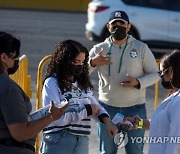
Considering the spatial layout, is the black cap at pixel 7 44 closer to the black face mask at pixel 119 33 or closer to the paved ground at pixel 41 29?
the black face mask at pixel 119 33

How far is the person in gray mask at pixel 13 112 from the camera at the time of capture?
4.36m

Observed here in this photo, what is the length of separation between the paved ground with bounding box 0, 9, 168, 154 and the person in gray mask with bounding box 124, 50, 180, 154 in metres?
6.11

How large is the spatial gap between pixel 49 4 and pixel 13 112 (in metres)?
26.5

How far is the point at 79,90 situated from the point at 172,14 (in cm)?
1058

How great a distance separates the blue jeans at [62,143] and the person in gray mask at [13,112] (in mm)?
819

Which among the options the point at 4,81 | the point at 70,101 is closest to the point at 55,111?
the point at 4,81

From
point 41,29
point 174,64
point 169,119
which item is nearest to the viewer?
point 169,119

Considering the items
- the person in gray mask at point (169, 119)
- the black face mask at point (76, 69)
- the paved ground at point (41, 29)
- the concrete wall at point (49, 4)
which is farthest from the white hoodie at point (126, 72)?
the concrete wall at point (49, 4)

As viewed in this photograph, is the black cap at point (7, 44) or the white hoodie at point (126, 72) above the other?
the black cap at point (7, 44)

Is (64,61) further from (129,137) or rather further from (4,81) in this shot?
(129,137)

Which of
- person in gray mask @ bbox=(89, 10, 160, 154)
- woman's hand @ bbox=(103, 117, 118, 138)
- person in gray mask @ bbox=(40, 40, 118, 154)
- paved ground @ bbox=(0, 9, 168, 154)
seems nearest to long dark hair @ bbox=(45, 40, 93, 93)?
person in gray mask @ bbox=(40, 40, 118, 154)

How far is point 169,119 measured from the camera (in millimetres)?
4570

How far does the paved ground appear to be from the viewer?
16625mm

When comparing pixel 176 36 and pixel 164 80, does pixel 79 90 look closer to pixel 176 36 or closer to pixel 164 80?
pixel 164 80
